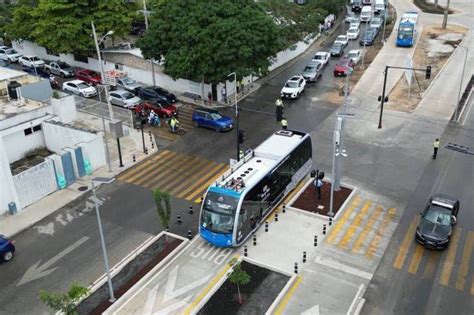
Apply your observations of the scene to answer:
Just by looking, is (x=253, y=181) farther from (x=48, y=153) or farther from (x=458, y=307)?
(x=48, y=153)

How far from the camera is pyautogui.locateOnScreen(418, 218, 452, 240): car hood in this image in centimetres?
2622

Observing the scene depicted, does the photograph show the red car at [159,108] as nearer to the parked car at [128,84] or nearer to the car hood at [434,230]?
the parked car at [128,84]

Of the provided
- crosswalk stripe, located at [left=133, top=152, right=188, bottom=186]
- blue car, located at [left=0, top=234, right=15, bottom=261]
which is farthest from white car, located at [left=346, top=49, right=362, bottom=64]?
blue car, located at [left=0, top=234, right=15, bottom=261]

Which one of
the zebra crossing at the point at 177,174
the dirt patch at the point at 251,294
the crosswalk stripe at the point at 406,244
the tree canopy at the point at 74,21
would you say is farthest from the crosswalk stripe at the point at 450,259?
the tree canopy at the point at 74,21

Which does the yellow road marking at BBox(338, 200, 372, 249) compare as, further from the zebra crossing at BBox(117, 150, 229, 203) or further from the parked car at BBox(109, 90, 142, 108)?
the parked car at BBox(109, 90, 142, 108)

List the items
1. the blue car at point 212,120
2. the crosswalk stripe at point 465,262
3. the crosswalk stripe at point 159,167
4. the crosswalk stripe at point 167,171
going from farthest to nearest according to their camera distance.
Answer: the blue car at point 212,120 → the crosswalk stripe at point 159,167 → the crosswalk stripe at point 167,171 → the crosswalk stripe at point 465,262

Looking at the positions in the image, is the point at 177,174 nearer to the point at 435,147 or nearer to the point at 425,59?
the point at 435,147

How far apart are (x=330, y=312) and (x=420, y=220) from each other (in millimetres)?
9176

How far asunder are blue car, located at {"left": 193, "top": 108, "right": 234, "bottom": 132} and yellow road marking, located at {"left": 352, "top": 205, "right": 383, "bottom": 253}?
53.8ft

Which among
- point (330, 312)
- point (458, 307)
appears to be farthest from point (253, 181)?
point (458, 307)

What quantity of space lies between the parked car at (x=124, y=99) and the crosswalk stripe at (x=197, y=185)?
14887mm

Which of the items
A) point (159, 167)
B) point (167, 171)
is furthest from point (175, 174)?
point (159, 167)

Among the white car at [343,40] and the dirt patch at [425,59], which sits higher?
the white car at [343,40]

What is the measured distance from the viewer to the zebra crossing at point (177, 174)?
33688mm
